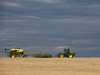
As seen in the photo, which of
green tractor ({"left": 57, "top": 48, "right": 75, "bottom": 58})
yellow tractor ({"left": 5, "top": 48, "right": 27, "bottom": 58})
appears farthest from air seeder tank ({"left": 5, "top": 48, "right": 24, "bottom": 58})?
green tractor ({"left": 57, "top": 48, "right": 75, "bottom": 58})

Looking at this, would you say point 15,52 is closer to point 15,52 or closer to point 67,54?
point 15,52

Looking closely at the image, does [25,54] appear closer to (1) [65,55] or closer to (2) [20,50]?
(2) [20,50]
